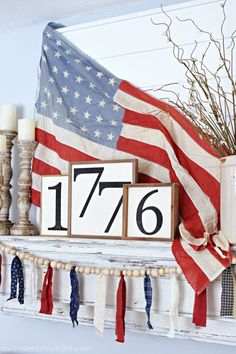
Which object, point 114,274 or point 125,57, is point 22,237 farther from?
point 125,57

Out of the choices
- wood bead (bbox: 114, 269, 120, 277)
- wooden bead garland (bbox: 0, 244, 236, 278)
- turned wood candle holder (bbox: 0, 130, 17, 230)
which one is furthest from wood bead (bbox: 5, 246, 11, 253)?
wood bead (bbox: 114, 269, 120, 277)

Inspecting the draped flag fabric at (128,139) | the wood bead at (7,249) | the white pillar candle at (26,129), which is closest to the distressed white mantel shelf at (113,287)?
the wood bead at (7,249)

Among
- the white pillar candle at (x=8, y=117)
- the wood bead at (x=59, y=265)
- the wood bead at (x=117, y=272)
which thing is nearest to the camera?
the wood bead at (x=117, y=272)

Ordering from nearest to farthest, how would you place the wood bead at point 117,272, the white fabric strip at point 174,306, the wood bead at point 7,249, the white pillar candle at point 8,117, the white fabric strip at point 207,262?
the white fabric strip at point 207,262 → the white fabric strip at point 174,306 → the wood bead at point 117,272 → the wood bead at point 7,249 → the white pillar candle at point 8,117

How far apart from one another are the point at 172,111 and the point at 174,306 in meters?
0.67

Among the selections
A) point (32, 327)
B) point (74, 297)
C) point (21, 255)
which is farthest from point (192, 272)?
point (32, 327)

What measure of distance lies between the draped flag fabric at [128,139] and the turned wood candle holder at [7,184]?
108mm

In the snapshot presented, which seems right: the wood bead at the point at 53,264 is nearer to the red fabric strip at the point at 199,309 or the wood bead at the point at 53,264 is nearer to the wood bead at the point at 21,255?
the wood bead at the point at 21,255

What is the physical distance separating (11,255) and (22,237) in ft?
0.51

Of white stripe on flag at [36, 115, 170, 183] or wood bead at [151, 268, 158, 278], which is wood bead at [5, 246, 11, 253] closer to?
white stripe on flag at [36, 115, 170, 183]

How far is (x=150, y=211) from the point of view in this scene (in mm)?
1808

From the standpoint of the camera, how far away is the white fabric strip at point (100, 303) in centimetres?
187

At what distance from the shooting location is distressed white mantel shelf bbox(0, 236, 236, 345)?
5.74 feet

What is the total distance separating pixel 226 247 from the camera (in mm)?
1628
